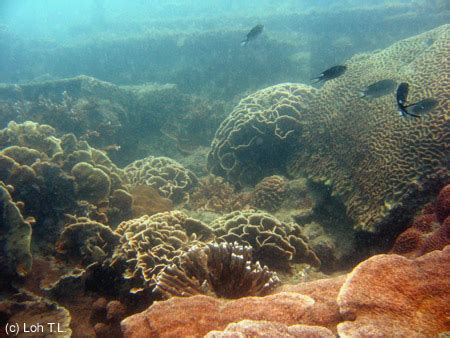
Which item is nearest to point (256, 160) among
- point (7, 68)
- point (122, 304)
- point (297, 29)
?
point (122, 304)

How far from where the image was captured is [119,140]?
38.7 feet

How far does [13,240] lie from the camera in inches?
A: 158

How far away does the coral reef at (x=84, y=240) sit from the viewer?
4504 millimetres

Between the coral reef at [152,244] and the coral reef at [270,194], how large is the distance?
7.10 ft

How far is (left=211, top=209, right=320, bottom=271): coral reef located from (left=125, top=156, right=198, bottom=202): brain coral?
9.86 feet

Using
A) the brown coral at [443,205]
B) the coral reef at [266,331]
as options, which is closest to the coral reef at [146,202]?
the coral reef at [266,331]

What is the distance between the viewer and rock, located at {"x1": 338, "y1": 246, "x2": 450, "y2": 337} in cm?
205

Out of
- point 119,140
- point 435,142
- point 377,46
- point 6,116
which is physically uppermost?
point 377,46

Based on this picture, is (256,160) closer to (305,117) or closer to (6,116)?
(305,117)

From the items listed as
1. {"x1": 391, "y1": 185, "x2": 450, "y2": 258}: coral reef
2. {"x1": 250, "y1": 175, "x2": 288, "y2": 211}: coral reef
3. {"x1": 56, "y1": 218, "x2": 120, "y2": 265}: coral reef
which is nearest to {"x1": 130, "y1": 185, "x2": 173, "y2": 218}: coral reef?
{"x1": 56, "y1": 218, "x2": 120, "y2": 265}: coral reef

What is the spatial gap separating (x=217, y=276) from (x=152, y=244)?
1545 millimetres

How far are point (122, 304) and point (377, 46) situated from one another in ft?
62.0

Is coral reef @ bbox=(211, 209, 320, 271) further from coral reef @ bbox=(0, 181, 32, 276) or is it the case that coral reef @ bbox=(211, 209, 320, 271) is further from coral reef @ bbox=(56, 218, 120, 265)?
coral reef @ bbox=(0, 181, 32, 276)

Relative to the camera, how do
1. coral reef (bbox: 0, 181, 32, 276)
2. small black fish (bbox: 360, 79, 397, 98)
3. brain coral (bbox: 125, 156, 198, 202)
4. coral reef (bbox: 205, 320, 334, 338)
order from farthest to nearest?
brain coral (bbox: 125, 156, 198, 202)
small black fish (bbox: 360, 79, 397, 98)
coral reef (bbox: 0, 181, 32, 276)
coral reef (bbox: 205, 320, 334, 338)
